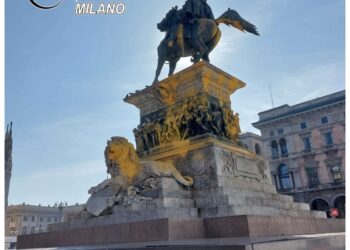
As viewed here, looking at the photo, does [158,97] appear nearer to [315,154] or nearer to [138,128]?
[138,128]

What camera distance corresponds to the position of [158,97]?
932cm

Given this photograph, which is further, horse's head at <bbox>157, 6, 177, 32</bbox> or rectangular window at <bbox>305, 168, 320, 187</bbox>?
rectangular window at <bbox>305, 168, 320, 187</bbox>

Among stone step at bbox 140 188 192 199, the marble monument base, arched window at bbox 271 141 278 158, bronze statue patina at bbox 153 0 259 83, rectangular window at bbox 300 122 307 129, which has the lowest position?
the marble monument base

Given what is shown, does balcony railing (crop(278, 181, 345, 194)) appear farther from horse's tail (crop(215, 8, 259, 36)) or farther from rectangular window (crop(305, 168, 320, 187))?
horse's tail (crop(215, 8, 259, 36))

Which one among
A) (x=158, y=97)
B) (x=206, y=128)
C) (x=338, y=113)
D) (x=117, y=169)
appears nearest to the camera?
(x=117, y=169)

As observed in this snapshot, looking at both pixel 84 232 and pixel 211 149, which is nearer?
pixel 84 232

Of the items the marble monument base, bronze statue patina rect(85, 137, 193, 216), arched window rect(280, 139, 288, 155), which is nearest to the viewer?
the marble monument base

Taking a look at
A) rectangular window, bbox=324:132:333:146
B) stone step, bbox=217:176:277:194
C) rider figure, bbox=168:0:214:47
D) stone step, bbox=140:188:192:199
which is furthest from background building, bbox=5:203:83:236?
Answer: stone step, bbox=140:188:192:199

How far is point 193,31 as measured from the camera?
9.73 meters

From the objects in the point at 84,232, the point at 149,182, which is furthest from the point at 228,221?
the point at 84,232

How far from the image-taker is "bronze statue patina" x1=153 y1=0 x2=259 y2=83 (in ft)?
31.6

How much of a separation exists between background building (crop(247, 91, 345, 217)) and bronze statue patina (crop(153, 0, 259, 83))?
34.6m

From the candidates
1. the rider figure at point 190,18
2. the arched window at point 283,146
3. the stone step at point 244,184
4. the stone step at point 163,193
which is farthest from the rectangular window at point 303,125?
the stone step at point 163,193

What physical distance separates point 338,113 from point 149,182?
39.8 meters
